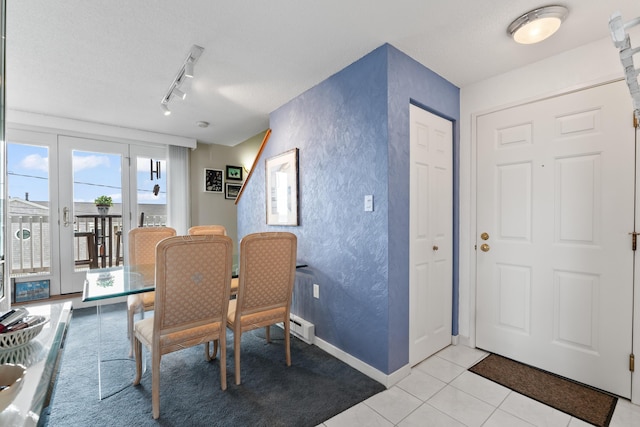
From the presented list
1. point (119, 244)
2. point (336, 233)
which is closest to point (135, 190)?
point (119, 244)

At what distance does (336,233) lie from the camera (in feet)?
7.76

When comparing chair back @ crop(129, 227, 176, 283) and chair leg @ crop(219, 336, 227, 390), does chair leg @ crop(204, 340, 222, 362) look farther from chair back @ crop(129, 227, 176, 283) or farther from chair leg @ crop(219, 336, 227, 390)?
chair back @ crop(129, 227, 176, 283)

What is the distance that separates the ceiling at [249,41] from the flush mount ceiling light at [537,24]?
5cm

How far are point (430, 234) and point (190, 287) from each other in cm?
180

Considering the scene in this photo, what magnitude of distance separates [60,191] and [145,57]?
2606 millimetres

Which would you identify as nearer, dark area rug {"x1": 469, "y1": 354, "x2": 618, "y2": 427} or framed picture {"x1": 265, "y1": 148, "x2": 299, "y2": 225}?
dark area rug {"x1": 469, "y1": 354, "x2": 618, "y2": 427}

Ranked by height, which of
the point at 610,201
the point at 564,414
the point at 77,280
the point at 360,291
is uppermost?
the point at 610,201

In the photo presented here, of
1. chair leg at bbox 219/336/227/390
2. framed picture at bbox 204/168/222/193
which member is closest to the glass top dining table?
chair leg at bbox 219/336/227/390

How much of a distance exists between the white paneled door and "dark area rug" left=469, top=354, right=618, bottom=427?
3.2 inches

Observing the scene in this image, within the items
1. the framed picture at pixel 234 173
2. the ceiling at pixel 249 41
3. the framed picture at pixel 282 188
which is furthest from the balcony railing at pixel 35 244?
the framed picture at pixel 282 188

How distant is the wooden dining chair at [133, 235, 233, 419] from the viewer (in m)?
1.62

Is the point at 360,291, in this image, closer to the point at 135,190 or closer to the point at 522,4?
the point at 522,4

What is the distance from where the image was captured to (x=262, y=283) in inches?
80.4

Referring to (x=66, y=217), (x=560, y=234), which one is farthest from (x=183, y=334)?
(x=66, y=217)
